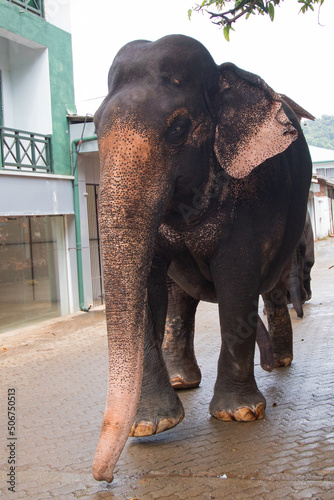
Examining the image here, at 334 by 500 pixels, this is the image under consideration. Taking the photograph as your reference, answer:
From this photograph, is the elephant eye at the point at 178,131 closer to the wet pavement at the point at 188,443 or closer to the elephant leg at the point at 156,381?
the elephant leg at the point at 156,381

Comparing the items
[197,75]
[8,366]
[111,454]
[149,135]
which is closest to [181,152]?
[149,135]

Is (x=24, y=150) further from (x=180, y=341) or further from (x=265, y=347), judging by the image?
(x=265, y=347)

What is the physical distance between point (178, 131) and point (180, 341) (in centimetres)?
222

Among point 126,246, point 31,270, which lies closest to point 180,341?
point 126,246

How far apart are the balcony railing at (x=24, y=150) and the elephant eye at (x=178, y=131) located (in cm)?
705

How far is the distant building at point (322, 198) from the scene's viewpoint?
33750 millimetres

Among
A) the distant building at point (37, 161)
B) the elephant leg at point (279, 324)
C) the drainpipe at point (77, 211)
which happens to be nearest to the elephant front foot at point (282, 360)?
the elephant leg at point (279, 324)

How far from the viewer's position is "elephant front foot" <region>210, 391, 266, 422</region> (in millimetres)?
4215

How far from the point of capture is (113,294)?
3.22m

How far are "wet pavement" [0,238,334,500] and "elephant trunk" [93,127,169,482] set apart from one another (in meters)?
0.57

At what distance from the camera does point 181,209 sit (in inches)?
153

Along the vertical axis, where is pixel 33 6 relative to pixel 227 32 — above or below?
above

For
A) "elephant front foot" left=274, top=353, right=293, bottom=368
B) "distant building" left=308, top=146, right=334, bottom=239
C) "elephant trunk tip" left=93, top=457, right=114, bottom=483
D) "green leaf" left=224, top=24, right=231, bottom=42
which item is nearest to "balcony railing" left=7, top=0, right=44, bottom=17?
"green leaf" left=224, top=24, right=231, bottom=42

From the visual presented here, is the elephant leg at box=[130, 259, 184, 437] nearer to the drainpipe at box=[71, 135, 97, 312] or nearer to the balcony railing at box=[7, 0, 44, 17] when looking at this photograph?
the drainpipe at box=[71, 135, 97, 312]
